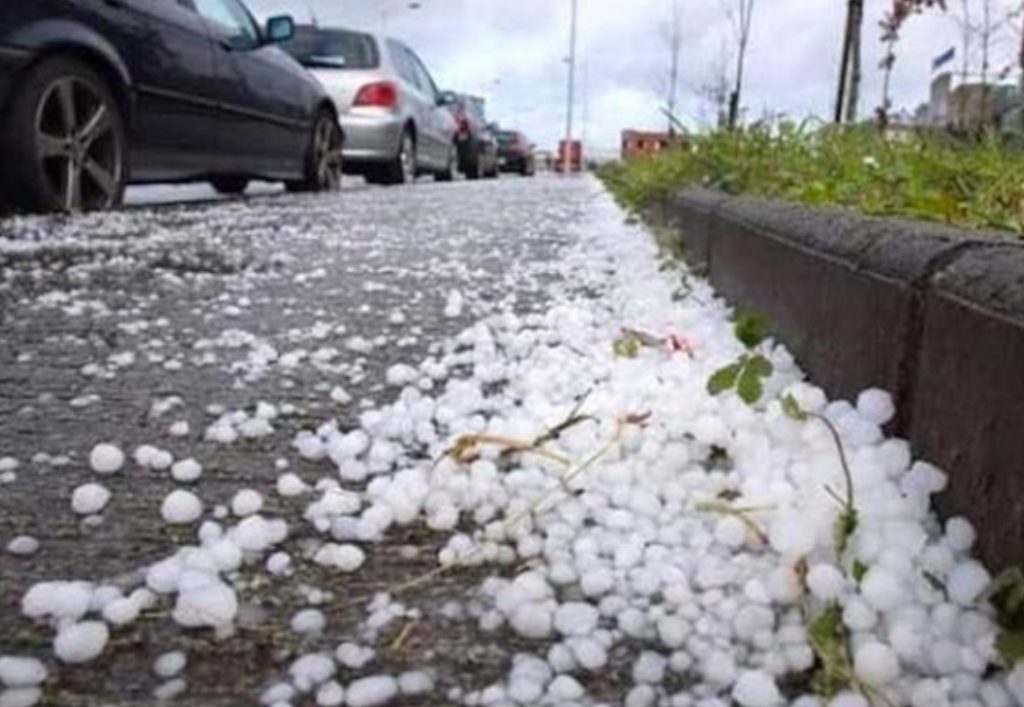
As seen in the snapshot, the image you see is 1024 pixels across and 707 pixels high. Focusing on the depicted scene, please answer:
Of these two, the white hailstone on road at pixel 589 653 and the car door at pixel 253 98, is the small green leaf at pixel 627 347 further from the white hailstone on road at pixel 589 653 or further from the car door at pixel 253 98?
the car door at pixel 253 98

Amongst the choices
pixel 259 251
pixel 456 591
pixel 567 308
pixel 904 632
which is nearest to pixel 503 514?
pixel 456 591

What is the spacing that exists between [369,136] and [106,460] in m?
8.18

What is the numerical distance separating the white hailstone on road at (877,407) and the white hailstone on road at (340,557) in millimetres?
522

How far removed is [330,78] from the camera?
29.9 ft

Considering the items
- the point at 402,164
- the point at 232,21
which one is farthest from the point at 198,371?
the point at 402,164

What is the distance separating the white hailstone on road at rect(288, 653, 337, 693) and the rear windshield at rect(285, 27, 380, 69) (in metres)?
8.81

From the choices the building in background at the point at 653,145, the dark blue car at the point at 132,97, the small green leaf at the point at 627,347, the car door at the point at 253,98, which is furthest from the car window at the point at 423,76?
the small green leaf at the point at 627,347

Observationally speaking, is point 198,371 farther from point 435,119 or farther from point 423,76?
point 435,119

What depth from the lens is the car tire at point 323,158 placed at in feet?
23.8

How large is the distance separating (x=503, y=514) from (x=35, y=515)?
462 mm

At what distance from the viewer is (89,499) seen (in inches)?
44.1

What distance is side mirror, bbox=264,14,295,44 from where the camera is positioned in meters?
6.10

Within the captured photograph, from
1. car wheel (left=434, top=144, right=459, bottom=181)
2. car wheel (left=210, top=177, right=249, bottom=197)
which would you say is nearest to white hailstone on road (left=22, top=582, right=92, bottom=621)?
car wheel (left=210, top=177, right=249, bottom=197)

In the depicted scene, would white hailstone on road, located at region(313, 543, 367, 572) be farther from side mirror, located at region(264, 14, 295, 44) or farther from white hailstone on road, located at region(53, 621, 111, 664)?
side mirror, located at region(264, 14, 295, 44)
